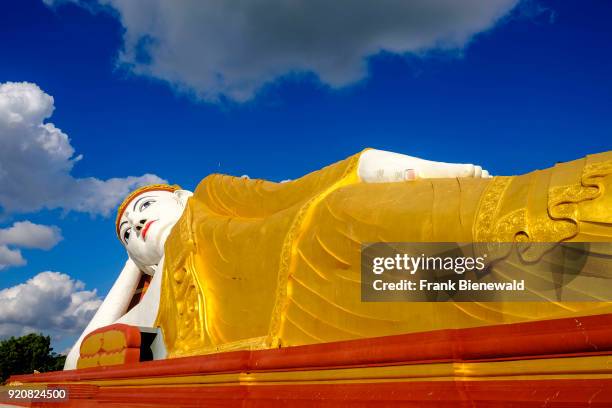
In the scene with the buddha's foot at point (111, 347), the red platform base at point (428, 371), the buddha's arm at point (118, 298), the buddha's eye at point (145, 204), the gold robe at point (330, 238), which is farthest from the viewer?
the buddha's arm at point (118, 298)

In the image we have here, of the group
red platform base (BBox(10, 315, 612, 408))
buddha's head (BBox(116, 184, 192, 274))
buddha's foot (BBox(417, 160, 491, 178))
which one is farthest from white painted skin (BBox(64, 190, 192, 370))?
buddha's foot (BBox(417, 160, 491, 178))

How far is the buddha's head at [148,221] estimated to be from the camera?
7.83 metres

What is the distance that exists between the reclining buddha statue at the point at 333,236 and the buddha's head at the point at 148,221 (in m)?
0.05

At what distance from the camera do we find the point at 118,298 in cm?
898

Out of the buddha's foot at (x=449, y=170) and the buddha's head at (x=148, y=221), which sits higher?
the buddha's head at (x=148, y=221)

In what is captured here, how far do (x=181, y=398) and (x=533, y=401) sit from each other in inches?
138

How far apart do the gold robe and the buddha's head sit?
96 cm

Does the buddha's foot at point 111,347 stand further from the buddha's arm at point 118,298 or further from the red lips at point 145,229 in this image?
the red lips at point 145,229

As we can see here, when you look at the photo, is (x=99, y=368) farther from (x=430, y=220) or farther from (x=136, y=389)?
(x=430, y=220)

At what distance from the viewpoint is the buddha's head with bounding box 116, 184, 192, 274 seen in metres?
7.83

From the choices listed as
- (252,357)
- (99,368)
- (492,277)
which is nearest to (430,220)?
(492,277)


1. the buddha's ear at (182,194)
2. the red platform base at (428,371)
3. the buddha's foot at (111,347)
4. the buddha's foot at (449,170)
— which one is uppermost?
the buddha's ear at (182,194)

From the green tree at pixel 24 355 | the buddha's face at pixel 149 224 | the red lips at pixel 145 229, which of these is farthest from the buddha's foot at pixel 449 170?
the green tree at pixel 24 355

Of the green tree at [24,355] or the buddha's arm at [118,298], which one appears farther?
the green tree at [24,355]
